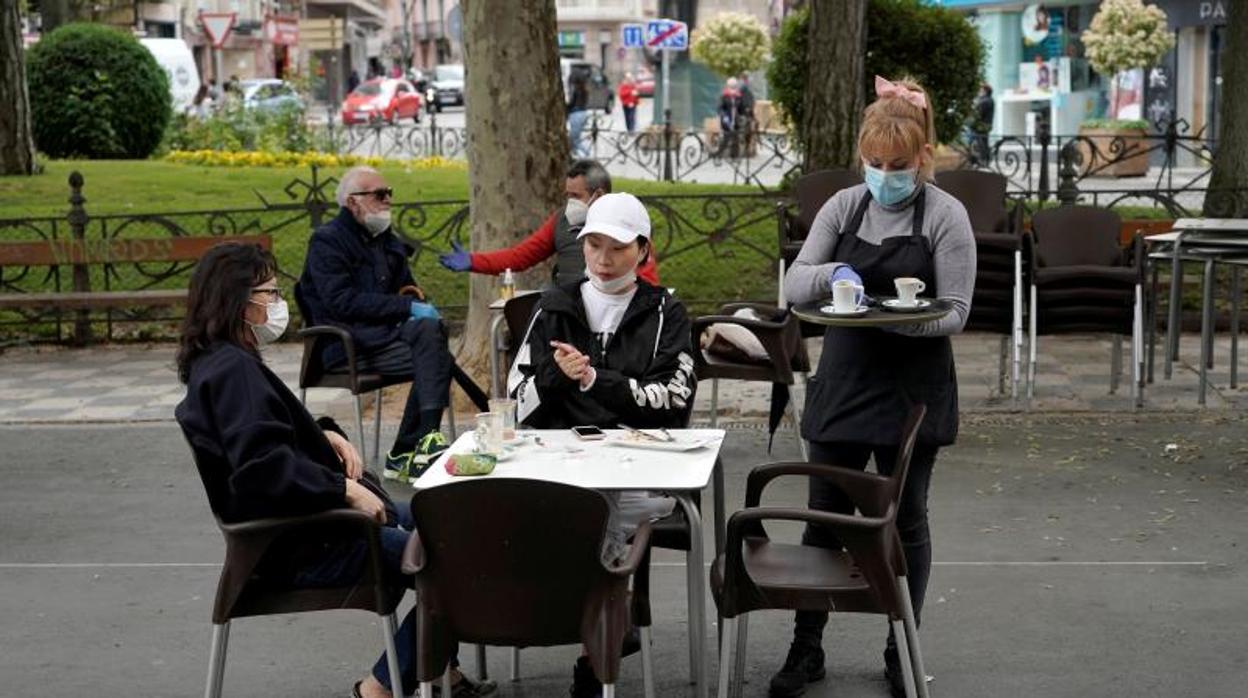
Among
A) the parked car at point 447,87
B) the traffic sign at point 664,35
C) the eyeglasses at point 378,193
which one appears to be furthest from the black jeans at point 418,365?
the parked car at point 447,87

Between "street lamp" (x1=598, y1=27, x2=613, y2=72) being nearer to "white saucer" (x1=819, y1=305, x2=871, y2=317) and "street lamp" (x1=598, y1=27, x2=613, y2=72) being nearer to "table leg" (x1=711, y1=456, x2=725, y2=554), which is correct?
"table leg" (x1=711, y1=456, x2=725, y2=554)

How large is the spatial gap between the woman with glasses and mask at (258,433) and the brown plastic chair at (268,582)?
0.6 inches

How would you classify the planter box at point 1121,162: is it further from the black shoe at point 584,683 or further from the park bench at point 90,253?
the black shoe at point 584,683

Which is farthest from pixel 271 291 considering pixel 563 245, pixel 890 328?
pixel 563 245

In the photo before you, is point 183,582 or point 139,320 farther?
point 139,320

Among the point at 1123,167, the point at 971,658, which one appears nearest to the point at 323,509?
the point at 971,658

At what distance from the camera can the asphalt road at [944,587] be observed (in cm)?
614

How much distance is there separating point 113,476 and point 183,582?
2262 millimetres

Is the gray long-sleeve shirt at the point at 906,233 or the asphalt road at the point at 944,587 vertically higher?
Result: the gray long-sleeve shirt at the point at 906,233

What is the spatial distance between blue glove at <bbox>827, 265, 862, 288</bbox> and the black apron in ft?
0.36

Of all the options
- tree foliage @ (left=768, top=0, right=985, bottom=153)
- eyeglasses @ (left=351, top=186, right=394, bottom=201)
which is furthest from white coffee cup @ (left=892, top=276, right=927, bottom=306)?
tree foliage @ (left=768, top=0, right=985, bottom=153)

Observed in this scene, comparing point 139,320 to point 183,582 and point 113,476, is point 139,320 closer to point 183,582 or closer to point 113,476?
point 113,476

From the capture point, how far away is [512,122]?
11172 millimetres

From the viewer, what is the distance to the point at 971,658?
20.5 ft
